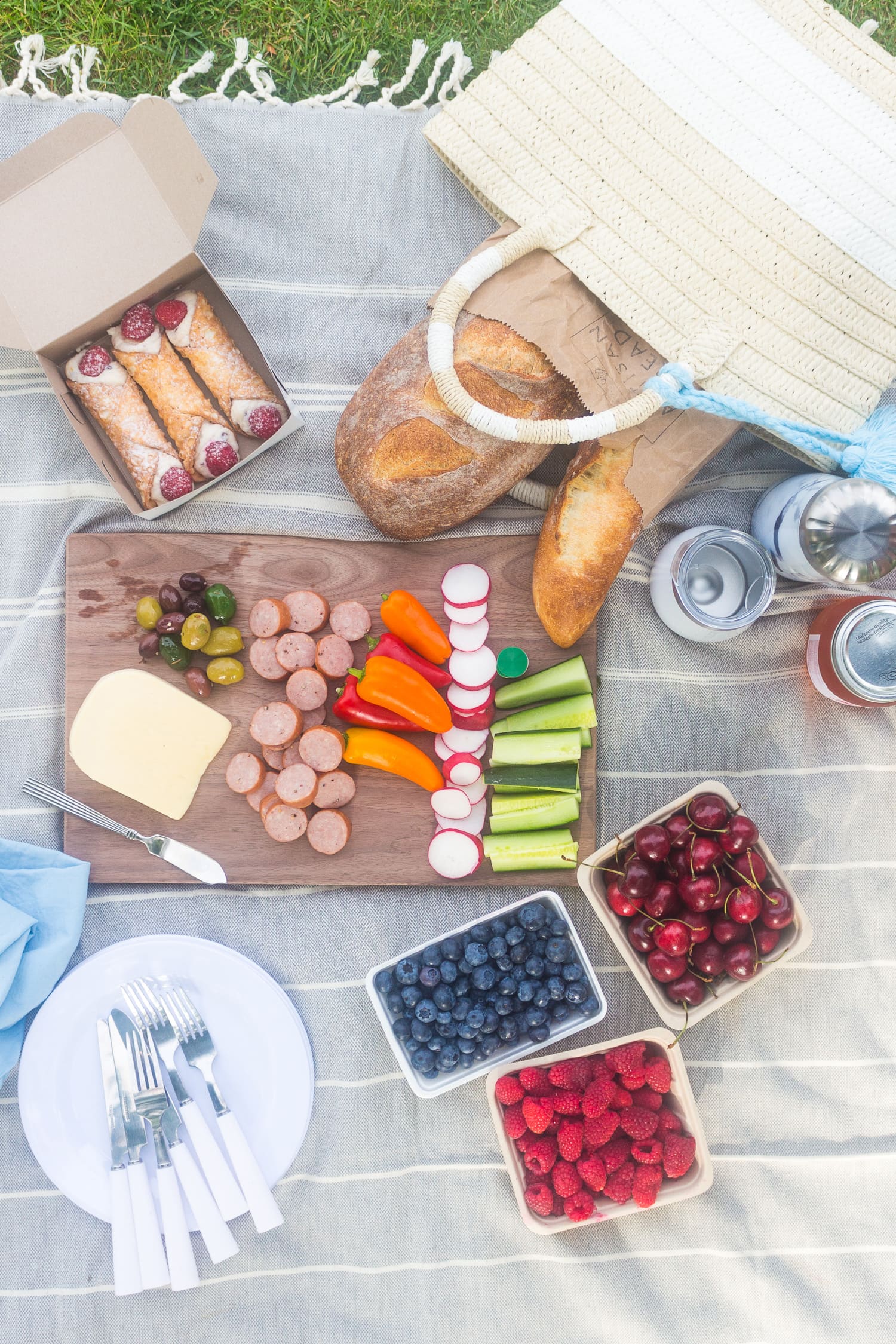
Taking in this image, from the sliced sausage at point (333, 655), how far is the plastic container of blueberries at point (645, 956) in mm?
526

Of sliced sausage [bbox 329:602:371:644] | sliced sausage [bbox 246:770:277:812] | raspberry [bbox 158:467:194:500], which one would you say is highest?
sliced sausage [bbox 329:602:371:644]

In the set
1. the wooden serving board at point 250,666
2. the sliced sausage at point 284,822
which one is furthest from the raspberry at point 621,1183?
the sliced sausage at point 284,822

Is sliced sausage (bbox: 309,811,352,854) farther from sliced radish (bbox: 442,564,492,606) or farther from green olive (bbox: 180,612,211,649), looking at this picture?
sliced radish (bbox: 442,564,492,606)

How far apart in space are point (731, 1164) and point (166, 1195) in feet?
3.13

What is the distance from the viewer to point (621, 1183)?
1.31 meters

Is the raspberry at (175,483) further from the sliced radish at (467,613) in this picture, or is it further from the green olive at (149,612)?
the sliced radish at (467,613)

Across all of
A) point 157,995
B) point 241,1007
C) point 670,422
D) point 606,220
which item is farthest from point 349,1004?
point 606,220

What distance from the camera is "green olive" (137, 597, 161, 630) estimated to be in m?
1.48

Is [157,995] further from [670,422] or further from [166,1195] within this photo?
[670,422]

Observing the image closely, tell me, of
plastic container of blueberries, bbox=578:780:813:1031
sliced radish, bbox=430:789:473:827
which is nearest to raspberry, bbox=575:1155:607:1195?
plastic container of blueberries, bbox=578:780:813:1031

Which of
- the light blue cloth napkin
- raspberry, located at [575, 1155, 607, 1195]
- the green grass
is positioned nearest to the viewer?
raspberry, located at [575, 1155, 607, 1195]

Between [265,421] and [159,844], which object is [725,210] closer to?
[265,421]

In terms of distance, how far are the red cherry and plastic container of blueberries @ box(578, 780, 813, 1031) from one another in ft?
0.09

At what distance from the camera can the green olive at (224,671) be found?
4.88 feet
